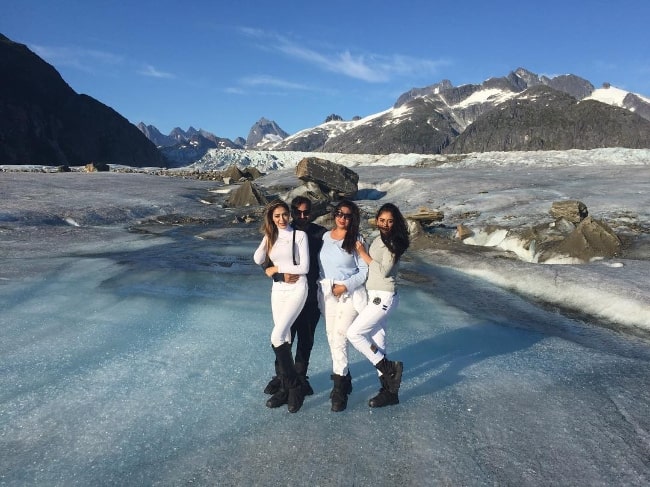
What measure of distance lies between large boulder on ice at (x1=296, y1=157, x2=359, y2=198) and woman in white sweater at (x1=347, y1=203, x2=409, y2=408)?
22143 mm

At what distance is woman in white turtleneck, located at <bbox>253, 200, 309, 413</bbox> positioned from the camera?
489 centimetres

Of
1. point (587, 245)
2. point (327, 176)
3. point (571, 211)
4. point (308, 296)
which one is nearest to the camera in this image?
point (308, 296)

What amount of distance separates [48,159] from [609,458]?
117 metres

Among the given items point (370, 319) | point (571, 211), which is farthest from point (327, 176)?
point (370, 319)

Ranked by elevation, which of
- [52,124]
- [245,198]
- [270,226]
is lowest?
[245,198]

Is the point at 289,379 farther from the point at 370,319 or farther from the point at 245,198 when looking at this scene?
the point at 245,198

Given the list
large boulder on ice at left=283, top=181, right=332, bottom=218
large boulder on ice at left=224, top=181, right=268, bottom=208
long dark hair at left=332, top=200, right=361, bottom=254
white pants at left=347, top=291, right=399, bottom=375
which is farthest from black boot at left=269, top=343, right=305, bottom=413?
large boulder on ice at left=224, top=181, right=268, bottom=208

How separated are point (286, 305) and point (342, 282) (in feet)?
2.22

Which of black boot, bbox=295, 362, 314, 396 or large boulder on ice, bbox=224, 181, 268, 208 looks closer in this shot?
black boot, bbox=295, 362, 314, 396

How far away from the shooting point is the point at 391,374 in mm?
4918

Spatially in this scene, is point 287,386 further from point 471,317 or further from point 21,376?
point 471,317

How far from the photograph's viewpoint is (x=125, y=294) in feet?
28.9

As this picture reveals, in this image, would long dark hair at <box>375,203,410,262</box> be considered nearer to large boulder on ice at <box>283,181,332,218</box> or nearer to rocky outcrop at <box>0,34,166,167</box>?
large boulder on ice at <box>283,181,332,218</box>

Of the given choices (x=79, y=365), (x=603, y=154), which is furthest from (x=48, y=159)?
(x=79, y=365)
